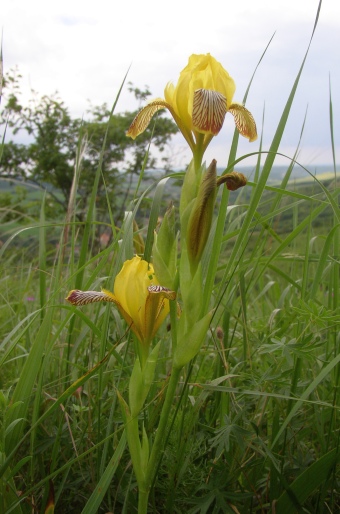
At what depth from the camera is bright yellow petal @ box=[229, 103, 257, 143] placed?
1192 millimetres

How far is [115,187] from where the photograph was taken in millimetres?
13852

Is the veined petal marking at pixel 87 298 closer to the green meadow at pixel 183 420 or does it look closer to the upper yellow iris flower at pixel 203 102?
the green meadow at pixel 183 420

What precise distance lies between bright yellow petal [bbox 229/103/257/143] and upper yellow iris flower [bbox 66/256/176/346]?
1.24ft

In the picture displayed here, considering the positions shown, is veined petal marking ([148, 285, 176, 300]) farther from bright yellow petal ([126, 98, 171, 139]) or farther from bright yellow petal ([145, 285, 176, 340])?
bright yellow petal ([126, 98, 171, 139])

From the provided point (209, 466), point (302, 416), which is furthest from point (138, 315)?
point (302, 416)

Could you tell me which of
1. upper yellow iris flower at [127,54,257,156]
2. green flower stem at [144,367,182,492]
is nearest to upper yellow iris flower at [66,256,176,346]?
green flower stem at [144,367,182,492]

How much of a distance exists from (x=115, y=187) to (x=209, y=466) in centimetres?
1286

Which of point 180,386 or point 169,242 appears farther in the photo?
point 180,386

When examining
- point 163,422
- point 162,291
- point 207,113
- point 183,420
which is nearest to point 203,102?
point 207,113

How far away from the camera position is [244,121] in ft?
3.93

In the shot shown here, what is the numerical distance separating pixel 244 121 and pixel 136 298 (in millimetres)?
469

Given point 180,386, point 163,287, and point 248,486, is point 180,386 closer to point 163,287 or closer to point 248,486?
point 248,486

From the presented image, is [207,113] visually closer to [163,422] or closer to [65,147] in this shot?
[163,422]

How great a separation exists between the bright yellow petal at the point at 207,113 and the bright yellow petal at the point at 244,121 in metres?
0.16
